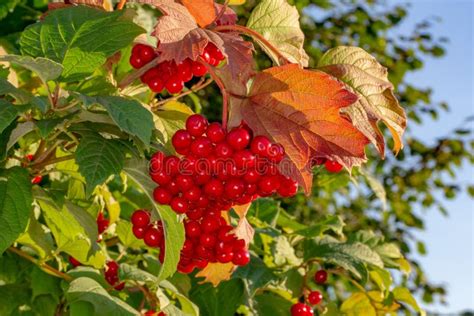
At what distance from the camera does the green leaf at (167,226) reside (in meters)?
1.55

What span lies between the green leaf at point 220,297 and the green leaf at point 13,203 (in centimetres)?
75

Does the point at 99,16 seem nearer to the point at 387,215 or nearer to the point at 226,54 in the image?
the point at 226,54

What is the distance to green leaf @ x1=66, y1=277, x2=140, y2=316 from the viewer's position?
65.2 inches

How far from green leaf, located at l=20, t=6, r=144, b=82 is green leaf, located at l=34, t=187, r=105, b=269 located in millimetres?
399

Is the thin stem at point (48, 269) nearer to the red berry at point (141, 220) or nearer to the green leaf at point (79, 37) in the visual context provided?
the red berry at point (141, 220)

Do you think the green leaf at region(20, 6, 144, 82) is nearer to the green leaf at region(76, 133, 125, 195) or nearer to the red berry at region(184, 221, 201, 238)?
Answer: the green leaf at region(76, 133, 125, 195)

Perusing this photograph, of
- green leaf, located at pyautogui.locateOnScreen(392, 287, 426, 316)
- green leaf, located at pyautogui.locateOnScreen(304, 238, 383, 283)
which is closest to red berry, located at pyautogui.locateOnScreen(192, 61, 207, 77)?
green leaf, located at pyautogui.locateOnScreen(304, 238, 383, 283)

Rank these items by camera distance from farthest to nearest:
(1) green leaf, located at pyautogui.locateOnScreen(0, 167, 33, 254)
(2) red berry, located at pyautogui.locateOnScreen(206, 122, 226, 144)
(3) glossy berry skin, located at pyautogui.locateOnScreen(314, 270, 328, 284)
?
(3) glossy berry skin, located at pyautogui.locateOnScreen(314, 270, 328, 284), (1) green leaf, located at pyautogui.locateOnScreen(0, 167, 33, 254), (2) red berry, located at pyautogui.locateOnScreen(206, 122, 226, 144)

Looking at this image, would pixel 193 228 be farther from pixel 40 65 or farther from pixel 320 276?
pixel 320 276

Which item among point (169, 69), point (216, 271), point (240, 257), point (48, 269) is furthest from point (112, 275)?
point (169, 69)

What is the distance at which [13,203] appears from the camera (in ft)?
5.09

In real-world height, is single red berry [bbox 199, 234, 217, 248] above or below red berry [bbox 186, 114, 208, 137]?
below

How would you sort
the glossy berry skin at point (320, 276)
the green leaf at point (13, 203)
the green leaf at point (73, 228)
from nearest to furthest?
the green leaf at point (13, 203), the green leaf at point (73, 228), the glossy berry skin at point (320, 276)

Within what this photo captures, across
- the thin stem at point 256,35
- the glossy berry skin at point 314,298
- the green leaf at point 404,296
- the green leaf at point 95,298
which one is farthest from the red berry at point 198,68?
the green leaf at point 404,296
